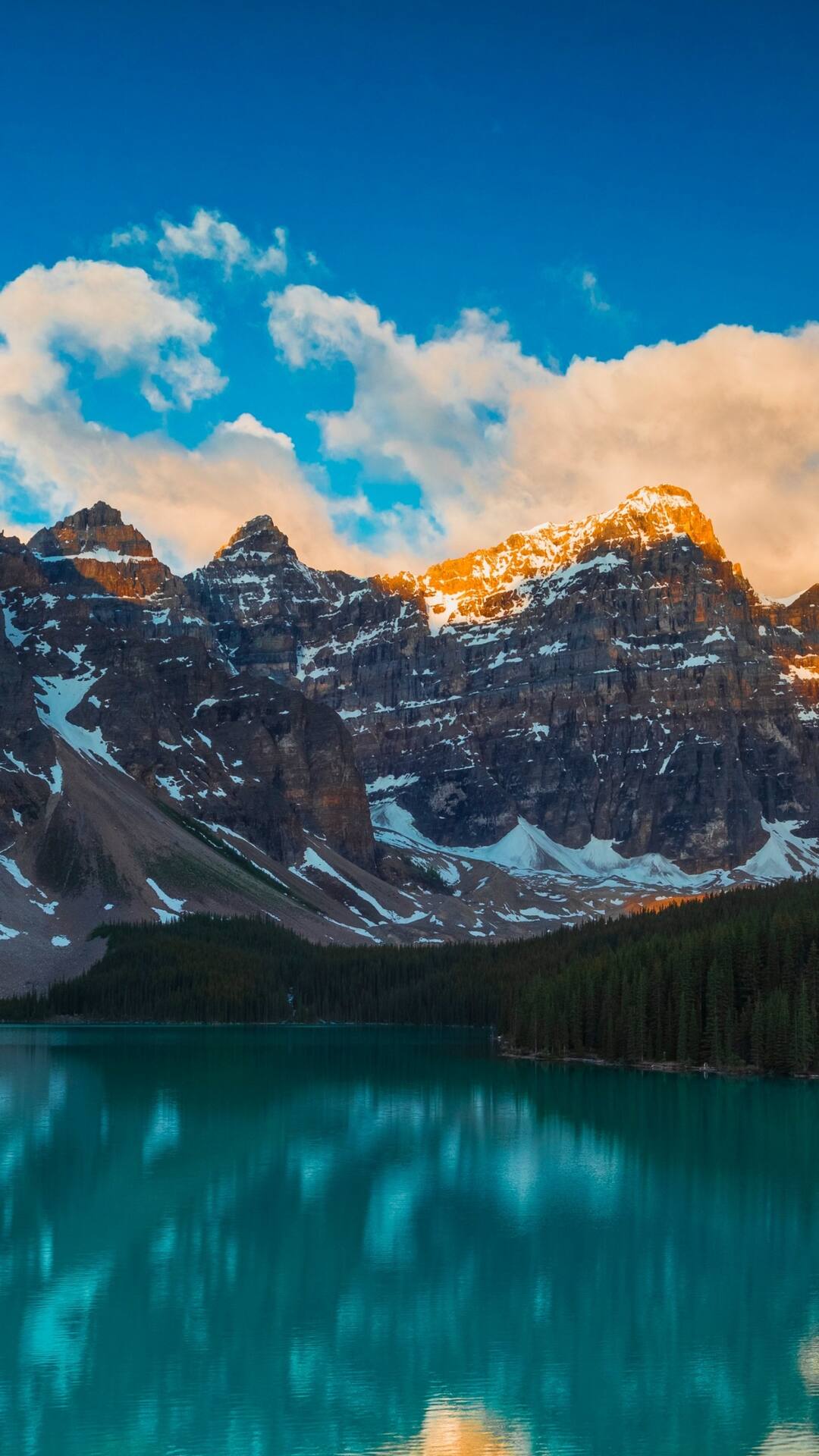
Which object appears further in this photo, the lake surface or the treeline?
the treeline

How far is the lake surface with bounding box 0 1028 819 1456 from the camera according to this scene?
27.8 meters

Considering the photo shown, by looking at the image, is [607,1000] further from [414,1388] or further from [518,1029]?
[414,1388]

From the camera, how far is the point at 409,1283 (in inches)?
1491

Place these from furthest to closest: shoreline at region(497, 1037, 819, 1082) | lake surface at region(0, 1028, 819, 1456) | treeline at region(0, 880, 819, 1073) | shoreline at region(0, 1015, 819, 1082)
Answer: treeline at region(0, 880, 819, 1073)
shoreline at region(0, 1015, 819, 1082)
shoreline at region(497, 1037, 819, 1082)
lake surface at region(0, 1028, 819, 1456)

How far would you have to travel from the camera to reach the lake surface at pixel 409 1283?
91.2 feet

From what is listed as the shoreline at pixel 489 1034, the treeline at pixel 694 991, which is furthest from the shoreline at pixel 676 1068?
the treeline at pixel 694 991

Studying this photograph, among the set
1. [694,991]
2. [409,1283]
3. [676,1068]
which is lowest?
[409,1283]

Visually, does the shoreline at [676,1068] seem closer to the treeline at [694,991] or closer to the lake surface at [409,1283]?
the treeline at [694,991]

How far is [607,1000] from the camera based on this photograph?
374 ft

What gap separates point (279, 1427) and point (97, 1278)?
40.3 ft

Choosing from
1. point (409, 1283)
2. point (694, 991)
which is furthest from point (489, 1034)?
point (409, 1283)

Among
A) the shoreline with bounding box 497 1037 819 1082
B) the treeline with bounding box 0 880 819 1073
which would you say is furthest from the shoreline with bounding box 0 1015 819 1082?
the treeline with bounding box 0 880 819 1073

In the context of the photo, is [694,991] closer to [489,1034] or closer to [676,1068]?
[676,1068]

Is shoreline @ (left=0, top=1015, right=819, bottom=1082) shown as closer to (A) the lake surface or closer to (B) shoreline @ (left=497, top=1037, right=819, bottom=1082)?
(B) shoreline @ (left=497, top=1037, right=819, bottom=1082)
